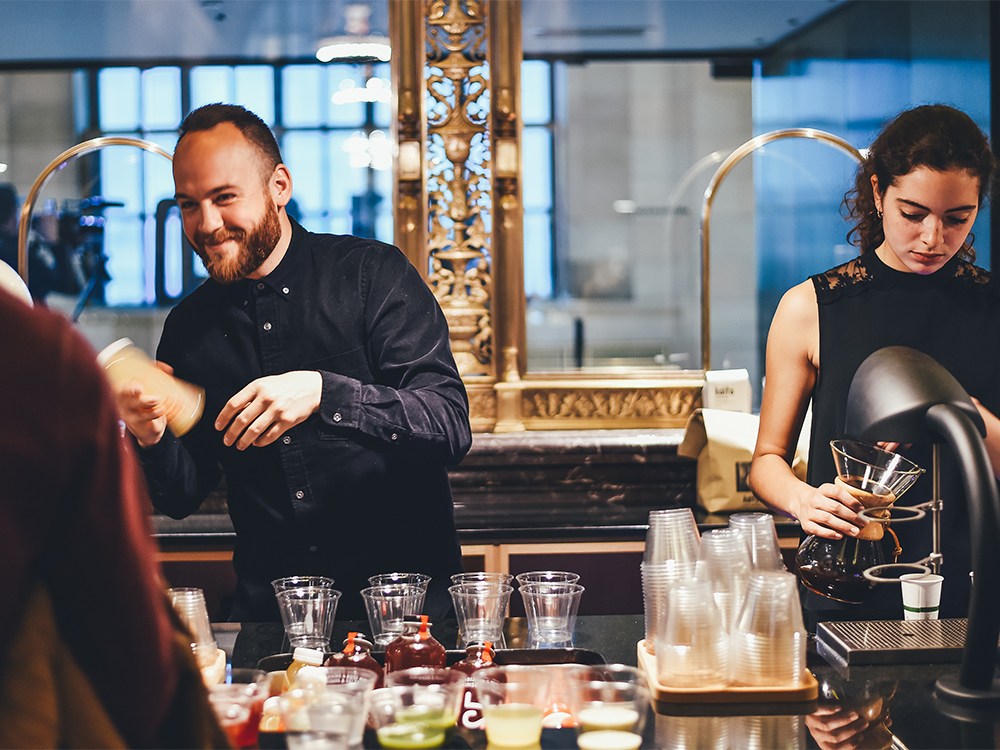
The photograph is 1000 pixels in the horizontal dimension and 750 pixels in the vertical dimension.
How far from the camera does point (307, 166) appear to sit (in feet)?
18.0

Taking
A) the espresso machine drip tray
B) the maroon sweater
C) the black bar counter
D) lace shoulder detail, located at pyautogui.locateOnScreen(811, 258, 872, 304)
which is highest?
lace shoulder detail, located at pyautogui.locateOnScreen(811, 258, 872, 304)

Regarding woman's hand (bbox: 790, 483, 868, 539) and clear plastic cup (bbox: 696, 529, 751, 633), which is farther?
woman's hand (bbox: 790, 483, 868, 539)

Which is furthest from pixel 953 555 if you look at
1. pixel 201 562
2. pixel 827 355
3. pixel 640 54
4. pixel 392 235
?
pixel 640 54

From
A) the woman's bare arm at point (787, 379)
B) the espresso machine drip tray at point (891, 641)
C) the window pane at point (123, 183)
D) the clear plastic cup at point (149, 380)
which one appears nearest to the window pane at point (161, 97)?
the window pane at point (123, 183)

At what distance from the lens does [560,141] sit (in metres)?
3.67

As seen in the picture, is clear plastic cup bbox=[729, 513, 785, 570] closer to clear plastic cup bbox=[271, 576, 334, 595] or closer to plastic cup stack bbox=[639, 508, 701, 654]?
plastic cup stack bbox=[639, 508, 701, 654]

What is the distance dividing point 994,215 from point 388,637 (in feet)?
9.85

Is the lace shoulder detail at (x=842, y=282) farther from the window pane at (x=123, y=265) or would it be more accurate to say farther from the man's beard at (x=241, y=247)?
the window pane at (x=123, y=265)

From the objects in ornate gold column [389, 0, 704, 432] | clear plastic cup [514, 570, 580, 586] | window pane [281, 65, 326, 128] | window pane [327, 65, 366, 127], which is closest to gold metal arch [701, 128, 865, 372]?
ornate gold column [389, 0, 704, 432]

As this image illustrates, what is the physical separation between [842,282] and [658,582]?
833 millimetres

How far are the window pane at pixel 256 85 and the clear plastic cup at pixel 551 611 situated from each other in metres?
4.06

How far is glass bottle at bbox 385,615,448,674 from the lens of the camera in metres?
1.20

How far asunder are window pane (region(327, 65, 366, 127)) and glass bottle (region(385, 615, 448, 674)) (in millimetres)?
3023

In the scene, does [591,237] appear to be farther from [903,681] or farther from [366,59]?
[903,681]
